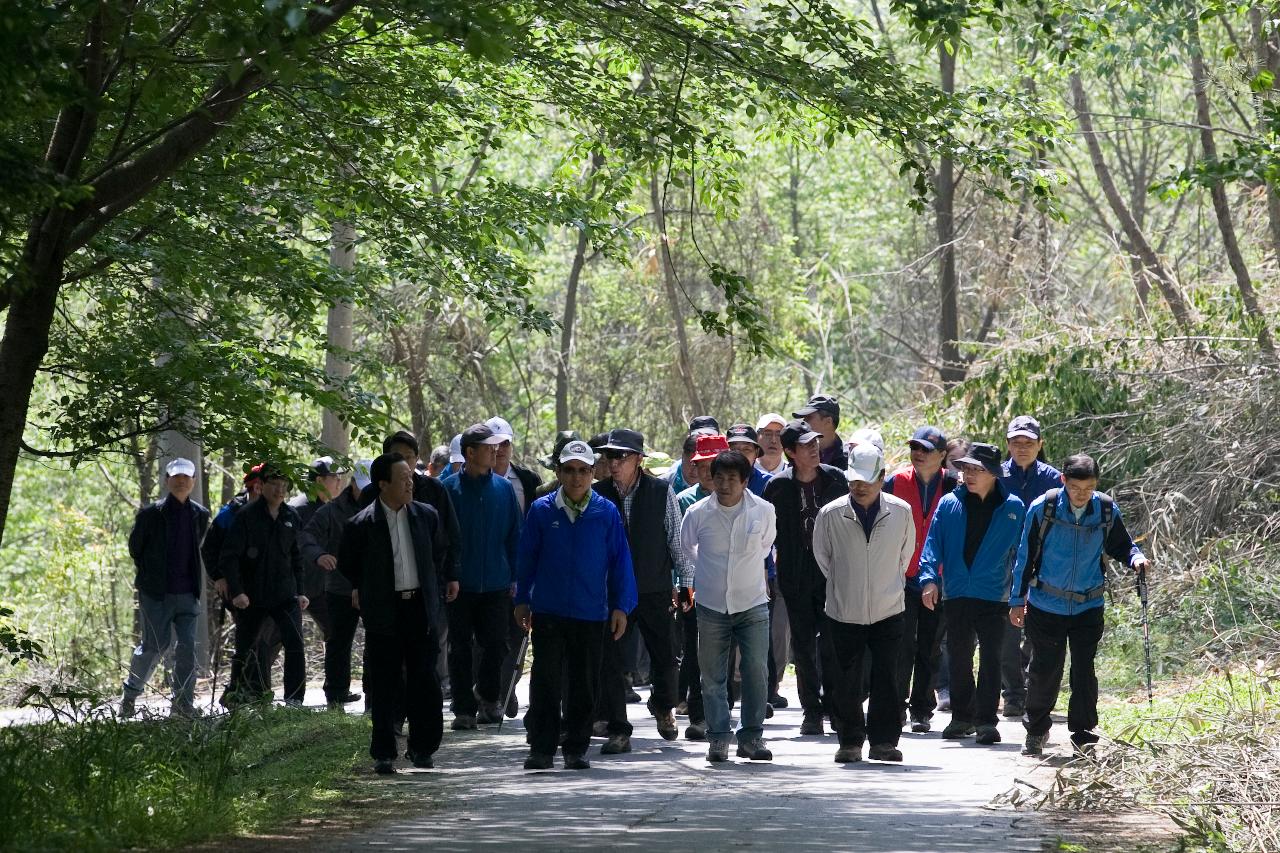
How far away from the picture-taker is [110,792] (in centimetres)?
884

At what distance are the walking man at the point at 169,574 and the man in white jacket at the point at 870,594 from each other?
20.0ft

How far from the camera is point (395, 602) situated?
36.5 ft

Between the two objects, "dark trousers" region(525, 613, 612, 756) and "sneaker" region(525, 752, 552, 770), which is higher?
"dark trousers" region(525, 613, 612, 756)

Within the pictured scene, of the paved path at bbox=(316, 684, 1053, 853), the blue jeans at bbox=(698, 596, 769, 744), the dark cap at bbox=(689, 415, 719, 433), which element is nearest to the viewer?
the paved path at bbox=(316, 684, 1053, 853)

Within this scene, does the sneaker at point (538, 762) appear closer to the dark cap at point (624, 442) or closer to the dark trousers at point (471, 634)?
the dark trousers at point (471, 634)

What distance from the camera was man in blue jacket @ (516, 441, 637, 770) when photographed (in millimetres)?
11258

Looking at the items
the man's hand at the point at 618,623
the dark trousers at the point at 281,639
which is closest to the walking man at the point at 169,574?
the dark trousers at the point at 281,639

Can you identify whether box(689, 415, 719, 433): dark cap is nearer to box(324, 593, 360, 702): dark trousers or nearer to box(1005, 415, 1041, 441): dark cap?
box(1005, 415, 1041, 441): dark cap

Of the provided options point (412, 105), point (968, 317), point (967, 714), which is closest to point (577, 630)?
point (967, 714)

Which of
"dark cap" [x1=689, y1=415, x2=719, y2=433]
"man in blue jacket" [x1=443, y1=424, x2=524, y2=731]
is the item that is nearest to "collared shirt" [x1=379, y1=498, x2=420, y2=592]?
"man in blue jacket" [x1=443, y1=424, x2=524, y2=731]

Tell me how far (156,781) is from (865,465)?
4.85 meters

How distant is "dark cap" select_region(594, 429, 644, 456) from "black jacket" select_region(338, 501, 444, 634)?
189cm

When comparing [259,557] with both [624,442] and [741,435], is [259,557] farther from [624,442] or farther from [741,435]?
[741,435]

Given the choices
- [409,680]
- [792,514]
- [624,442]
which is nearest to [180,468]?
[624,442]
